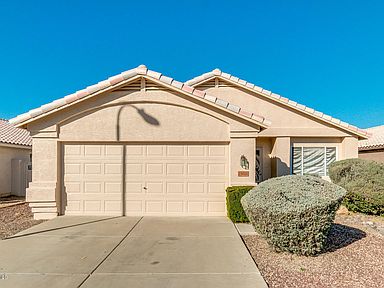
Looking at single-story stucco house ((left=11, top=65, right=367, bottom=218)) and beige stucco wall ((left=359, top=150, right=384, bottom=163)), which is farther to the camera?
beige stucco wall ((left=359, top=150, right=384, bottom=163))

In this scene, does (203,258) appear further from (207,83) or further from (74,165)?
(207,83)

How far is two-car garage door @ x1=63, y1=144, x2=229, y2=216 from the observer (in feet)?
35.5

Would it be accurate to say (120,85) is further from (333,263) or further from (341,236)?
(333,263)

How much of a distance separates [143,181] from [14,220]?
4.30 meters

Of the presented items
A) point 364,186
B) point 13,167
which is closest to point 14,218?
point 13,167

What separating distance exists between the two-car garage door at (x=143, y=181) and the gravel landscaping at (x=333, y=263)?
3.00 meters

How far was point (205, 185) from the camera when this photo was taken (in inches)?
427

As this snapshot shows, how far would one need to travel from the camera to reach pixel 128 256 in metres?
6.50

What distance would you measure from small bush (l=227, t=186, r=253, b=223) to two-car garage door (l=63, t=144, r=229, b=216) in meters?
0.80

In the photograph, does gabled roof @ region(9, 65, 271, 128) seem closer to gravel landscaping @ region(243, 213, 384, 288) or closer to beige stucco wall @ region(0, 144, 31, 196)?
gravel landscaping @ region(243, 213, 384, 288)

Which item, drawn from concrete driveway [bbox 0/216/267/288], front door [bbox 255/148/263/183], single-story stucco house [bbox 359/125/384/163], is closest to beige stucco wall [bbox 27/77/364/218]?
concrete driveway [bbox 0/216/267/288]

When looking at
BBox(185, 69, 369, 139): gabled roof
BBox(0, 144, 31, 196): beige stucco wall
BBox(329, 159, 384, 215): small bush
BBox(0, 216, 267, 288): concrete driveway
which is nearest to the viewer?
BBox(0, 216, 267, 288): concrete driveway

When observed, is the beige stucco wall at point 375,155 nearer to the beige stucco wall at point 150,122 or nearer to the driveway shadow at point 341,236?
the driveway shadow at point 341,236

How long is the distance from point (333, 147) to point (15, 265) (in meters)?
13.7
